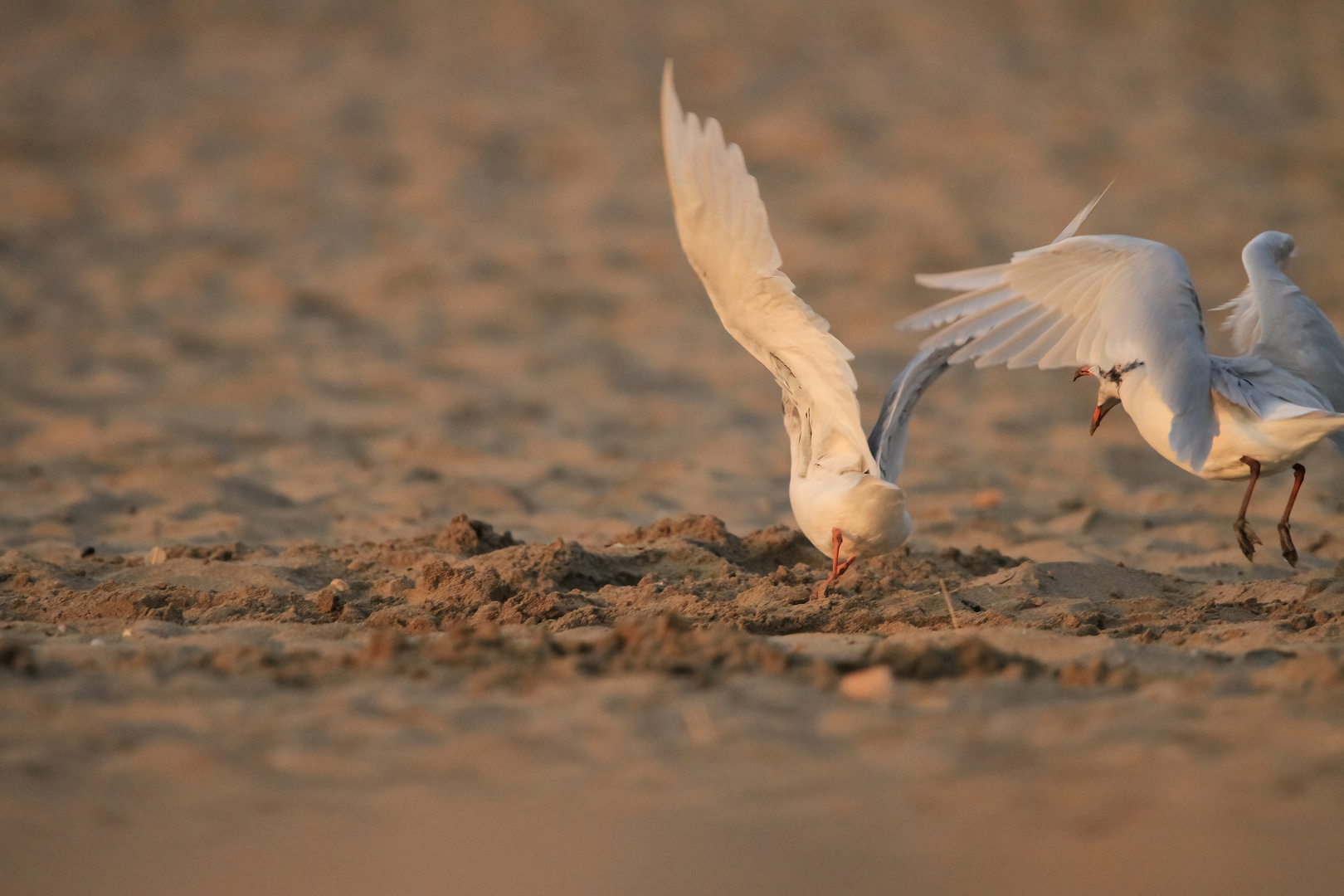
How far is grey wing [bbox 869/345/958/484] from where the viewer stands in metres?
4.84

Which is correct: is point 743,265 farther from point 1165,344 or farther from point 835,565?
point 1165,344

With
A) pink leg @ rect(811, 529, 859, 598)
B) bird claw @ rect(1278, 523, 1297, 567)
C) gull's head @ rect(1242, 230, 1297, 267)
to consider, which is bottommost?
bird claw @ rect(1278, 523, 1297, 567)

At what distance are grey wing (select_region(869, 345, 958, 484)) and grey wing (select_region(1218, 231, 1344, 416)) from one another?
1174 millimetres

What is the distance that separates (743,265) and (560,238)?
22.1 ft

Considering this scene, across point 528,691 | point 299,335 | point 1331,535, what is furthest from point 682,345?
point 528,691

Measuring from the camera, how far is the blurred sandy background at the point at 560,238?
7.01 meters

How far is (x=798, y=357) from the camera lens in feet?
14.2

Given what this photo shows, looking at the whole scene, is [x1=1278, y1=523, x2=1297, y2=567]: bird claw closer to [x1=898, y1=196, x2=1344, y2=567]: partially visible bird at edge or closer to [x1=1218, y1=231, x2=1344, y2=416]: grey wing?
[x1=898, y1=196, x2=1344, y2=567]: partially visible bird at edge

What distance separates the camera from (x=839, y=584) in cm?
478

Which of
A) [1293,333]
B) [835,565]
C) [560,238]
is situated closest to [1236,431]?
[1293,333]

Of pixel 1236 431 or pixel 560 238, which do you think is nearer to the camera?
pixel 1236 431

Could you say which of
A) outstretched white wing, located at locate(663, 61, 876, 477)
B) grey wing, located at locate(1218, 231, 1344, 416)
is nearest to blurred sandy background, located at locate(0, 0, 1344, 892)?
grey wing, located at locate(1218, 231, 1344, 416)

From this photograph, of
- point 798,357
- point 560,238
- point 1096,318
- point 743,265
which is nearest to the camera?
point 743,265

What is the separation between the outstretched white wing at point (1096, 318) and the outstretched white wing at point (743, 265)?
36 centimetres
